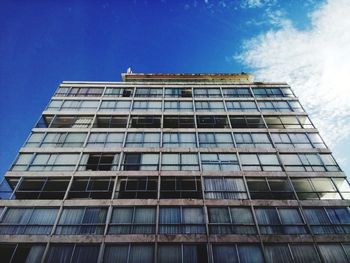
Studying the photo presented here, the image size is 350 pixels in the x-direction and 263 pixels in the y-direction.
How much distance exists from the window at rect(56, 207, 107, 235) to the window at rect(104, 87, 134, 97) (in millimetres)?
Result: 13872

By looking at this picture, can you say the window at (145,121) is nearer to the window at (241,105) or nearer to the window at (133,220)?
the window at (241,105)

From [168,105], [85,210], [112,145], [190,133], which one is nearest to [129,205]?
[85,210]

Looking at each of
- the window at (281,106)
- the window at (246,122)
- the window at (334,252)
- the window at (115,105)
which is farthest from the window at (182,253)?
the window at (281,106)

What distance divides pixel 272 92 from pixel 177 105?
35.9 feet

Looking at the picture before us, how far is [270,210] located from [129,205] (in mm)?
9915

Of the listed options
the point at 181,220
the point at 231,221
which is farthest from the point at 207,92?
the point at 181,220

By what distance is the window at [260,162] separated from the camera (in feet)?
63.8

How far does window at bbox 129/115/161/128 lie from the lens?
2367 centimetres

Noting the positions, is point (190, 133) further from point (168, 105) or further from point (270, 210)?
point (270, 210)

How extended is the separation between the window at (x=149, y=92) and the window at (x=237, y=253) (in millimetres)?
17173

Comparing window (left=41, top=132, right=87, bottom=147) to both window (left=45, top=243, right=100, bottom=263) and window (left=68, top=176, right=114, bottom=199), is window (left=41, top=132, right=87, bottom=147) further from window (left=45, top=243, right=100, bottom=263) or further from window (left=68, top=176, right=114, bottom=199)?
window (left=45, top=243, right=100, bottom=263)

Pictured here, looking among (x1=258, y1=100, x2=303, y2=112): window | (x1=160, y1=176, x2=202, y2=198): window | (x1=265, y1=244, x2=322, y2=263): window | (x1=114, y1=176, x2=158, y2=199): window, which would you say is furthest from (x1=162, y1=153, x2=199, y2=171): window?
(x1=258, y1=100, x2=303, y2=112): window

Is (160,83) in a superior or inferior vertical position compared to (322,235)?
superior

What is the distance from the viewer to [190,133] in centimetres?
2233
